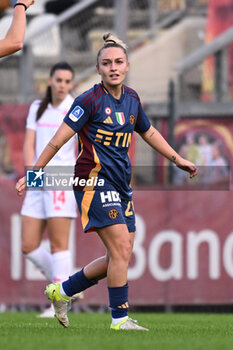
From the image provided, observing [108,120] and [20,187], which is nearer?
[20,187]

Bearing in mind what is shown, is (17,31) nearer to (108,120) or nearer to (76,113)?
(76,113)

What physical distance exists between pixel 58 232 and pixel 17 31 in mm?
3197

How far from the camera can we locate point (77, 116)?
19.8ft

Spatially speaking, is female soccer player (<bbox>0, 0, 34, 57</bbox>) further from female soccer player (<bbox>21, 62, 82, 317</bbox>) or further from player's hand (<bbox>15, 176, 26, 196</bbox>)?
female soccer player (<bbox>21, 62, 82, 317</bbox>)

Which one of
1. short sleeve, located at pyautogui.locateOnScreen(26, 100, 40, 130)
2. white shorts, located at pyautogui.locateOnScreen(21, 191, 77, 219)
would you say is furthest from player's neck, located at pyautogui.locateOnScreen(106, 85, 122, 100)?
short sleeve, located at pyautogui.locateOnScreen(26, 100, 40, 130)

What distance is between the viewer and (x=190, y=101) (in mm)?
13375

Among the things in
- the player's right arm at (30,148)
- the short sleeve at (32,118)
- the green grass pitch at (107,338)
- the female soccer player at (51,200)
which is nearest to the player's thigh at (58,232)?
the female soccer player at (51,200)

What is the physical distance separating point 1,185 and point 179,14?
800cm

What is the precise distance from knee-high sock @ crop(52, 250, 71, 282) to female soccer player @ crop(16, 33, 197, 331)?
2.00 metres

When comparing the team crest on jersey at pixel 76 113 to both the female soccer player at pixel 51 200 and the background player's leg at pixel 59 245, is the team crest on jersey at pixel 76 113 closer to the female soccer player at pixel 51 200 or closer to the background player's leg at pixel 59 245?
the female soccer player at pixel 51 200

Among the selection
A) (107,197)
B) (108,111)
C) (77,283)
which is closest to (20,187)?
(107,197)

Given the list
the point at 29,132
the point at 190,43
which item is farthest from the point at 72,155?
the point at 190,43

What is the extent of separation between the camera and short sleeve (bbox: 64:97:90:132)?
602cm

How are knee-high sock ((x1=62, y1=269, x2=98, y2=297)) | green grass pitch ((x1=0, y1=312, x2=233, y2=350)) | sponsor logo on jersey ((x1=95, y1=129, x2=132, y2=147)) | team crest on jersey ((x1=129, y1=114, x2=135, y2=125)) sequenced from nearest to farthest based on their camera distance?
green grass pitch ((x1=0, y1=312, x2=233, y2=350))
sponsor logo on jersey ((x1=95, y1=129, x2=132, y2=147))
team crest on jersey ((x1=129, y1=114, x2=135, y2=125))
knee-high sock ((x1=62, y1=269, x2=98, y2=297))
